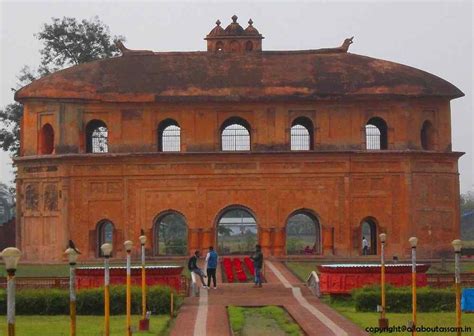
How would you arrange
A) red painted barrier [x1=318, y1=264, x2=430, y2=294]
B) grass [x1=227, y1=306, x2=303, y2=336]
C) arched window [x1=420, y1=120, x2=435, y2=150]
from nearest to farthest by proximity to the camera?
grass [x1=227, y1=306, x2=303, y2=336] < red painted barrier [x1=318, y1=264, x2=430, y2=294] < arched window [x1=420, y1=120, x2=435, y2=150]

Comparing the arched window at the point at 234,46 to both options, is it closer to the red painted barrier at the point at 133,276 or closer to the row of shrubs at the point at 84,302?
the red painted barrier at the point at 133,276

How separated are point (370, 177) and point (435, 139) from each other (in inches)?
136

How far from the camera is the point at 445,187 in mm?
51219

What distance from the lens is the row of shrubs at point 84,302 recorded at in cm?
2925

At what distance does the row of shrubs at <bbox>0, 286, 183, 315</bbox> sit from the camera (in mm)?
29250

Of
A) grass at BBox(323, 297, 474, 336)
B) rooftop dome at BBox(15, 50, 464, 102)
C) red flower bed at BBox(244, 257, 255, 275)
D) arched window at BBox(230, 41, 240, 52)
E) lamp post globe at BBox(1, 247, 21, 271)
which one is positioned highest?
arched window at BBox(230, 41, 240, 52)

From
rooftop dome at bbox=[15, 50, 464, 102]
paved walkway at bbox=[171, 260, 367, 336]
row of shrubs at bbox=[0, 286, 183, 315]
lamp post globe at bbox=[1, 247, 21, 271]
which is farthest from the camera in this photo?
rooftop dome at bbox=[15, 50, 464, 102]

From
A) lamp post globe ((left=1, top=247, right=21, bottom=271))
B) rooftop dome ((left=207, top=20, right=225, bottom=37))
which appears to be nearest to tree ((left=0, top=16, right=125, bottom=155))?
rooftop dome ((left=207, top=20, right=225, bottom=37))

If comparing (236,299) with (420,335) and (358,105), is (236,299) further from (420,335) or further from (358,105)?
(358,105)

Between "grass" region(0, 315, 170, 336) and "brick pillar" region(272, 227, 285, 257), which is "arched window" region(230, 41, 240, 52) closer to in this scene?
"brick pillar" region(272, 227, 285, 257)

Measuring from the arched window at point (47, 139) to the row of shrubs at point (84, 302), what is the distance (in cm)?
2251

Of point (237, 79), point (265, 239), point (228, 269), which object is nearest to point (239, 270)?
point (228, 269)

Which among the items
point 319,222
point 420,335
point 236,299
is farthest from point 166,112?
point 420,335

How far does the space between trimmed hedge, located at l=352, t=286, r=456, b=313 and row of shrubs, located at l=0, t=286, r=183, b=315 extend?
15.1 feet
